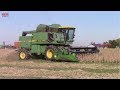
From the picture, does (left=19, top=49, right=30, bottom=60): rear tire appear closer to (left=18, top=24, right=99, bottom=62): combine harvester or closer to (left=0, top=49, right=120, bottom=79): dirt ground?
(left=18, top=24, right=99, bottom=62): combine harvester

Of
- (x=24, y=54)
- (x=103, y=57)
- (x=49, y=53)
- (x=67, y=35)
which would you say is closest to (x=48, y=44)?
(x=49, y=53)

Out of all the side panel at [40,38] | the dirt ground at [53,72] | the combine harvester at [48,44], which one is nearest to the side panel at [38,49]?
the combine harvester at [48,44]

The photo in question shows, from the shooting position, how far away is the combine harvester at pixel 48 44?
10.7 metres

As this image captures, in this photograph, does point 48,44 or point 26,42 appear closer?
point 48,44

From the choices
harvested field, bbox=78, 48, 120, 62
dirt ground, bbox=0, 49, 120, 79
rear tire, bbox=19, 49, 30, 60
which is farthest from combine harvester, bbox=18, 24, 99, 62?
dirt ground, bbox=0, 49, 120, 79

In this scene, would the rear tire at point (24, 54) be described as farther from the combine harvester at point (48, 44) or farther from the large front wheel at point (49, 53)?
the large front wheel at point (49, 53)

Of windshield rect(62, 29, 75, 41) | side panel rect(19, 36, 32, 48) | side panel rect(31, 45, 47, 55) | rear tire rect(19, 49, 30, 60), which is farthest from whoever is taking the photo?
side panel rect(19, 36, 32, 48)

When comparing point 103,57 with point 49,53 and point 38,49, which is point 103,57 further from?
point 38,49

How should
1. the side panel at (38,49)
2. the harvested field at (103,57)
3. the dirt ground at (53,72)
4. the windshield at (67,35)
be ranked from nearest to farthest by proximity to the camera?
the dirt ground at (53,72) < the windshield at (67,35) < the harvested field at (103,57) < the side panel at (38,49)

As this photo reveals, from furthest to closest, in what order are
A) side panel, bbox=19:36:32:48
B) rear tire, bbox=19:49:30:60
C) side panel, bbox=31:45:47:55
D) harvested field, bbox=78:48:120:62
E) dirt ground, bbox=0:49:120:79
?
side panel, bbox=19:36:32:48
side panel, bbox=31:45:47:55
rear tire, bbox=19:49:30:60
harvested field, bbox=78:48:120:62
dirt ground, bbox=0:49:120:79

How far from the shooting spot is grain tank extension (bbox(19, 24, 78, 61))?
10.8 meters

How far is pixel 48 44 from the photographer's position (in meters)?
11.0
